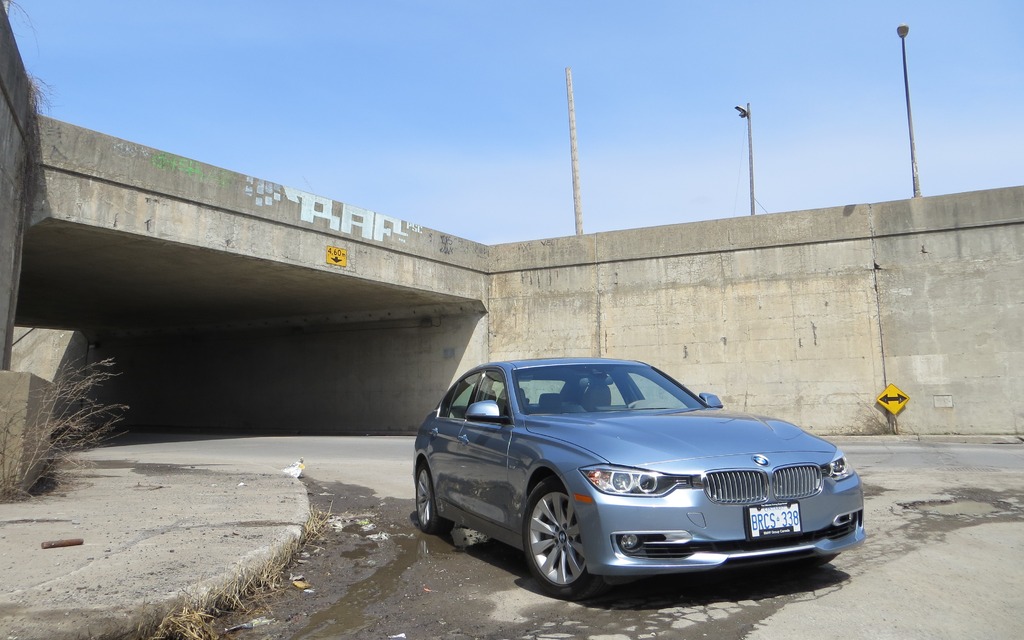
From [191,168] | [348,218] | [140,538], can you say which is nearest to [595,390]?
[140,538]

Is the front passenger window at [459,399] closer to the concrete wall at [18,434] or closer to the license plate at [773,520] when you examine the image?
the license plate at [773,520]

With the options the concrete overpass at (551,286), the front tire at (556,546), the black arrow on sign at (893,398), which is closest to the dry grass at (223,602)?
the front tire at (556,546)

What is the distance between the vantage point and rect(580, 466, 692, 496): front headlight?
3996mm

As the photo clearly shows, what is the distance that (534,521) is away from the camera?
4594 mm

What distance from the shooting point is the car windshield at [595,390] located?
5.38 m

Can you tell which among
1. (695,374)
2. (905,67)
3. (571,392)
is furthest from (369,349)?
(571,392)

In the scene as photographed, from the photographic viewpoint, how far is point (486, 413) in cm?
516

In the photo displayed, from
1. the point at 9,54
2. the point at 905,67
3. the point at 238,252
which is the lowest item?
the point at 238,252

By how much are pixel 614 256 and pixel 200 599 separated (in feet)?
56.0

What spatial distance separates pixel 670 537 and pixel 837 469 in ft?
4.19

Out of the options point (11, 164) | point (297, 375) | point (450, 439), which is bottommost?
point (450, 439)

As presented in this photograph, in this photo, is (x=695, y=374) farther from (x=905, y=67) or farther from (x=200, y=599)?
(x=200, y=599)

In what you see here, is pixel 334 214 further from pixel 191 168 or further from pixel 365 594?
pixel 365 594

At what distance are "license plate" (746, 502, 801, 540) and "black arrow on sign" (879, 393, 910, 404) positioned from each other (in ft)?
47.1
